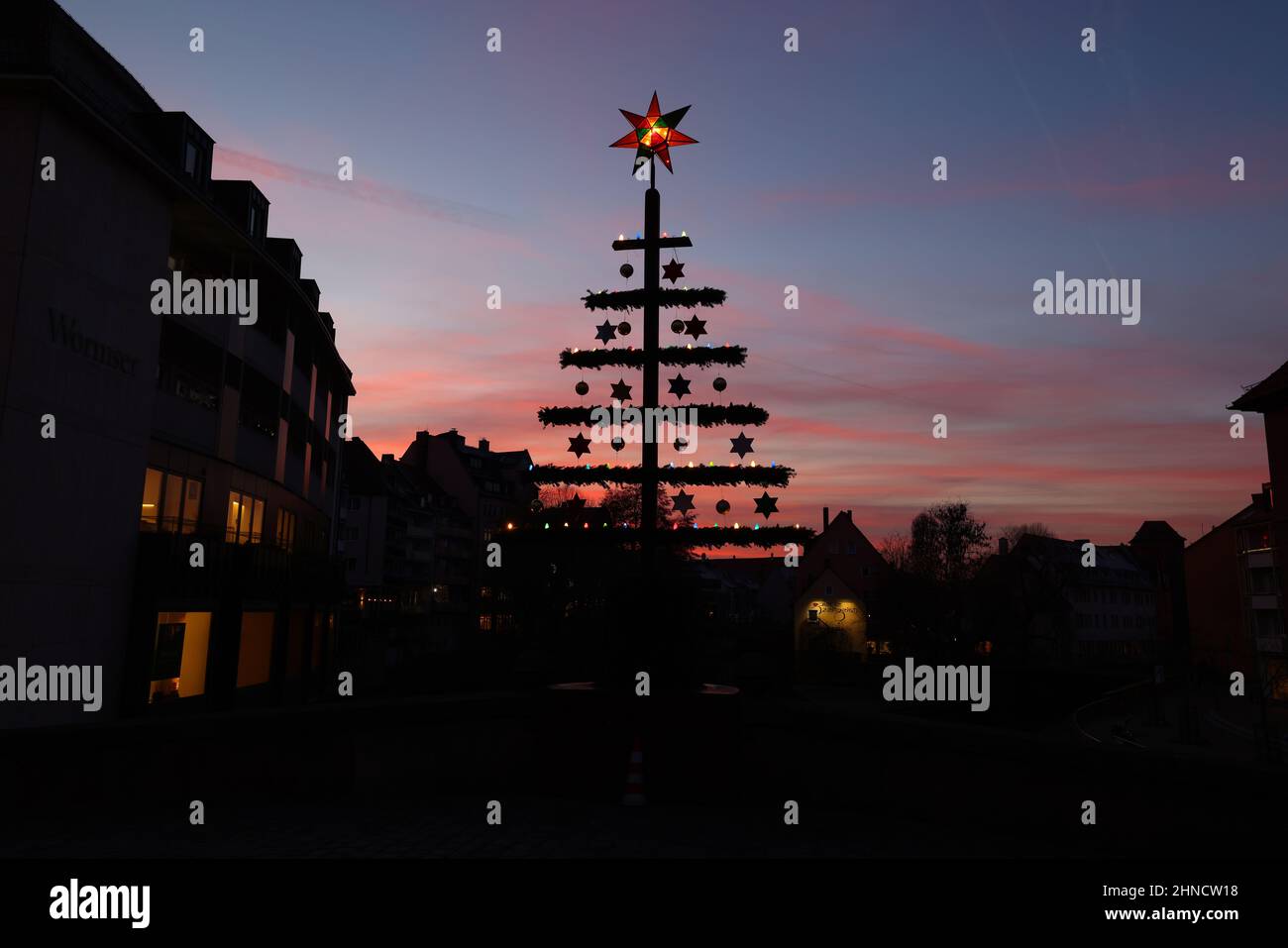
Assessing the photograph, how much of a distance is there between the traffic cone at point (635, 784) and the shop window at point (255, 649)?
23.7 m

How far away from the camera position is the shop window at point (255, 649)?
30.4 metres

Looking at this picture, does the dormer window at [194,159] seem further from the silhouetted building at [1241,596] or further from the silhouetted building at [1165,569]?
the silhouetted building at [1165,569]

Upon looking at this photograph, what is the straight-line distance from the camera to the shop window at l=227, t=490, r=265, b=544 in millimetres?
27609

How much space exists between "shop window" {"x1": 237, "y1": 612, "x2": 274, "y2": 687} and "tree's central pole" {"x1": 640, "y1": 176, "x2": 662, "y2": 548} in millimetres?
22872

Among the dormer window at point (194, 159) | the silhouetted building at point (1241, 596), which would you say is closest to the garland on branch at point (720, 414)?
the dormer window at point (194, 159)

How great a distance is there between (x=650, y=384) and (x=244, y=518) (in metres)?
21.3

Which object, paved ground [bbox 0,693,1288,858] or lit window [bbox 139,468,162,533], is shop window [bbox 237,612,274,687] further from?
paved ground [bbox 0,693,1288,858]

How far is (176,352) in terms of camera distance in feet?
79.6

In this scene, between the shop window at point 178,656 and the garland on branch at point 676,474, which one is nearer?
the garland on branch at point 676,474

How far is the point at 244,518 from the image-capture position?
94.5 feet

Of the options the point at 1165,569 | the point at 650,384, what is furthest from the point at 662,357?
the point at 1165,569

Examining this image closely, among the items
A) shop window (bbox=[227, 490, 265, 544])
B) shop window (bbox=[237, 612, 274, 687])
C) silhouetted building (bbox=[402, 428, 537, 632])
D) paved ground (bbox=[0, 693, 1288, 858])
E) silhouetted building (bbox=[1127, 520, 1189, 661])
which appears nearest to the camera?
paved ground (bbox=[0, 693, 1288, 858])

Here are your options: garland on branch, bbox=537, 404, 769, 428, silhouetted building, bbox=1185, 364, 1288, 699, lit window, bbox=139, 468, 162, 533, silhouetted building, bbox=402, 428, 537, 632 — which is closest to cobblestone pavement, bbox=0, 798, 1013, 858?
garland on branch, bbox=537, 404, 769, 428
